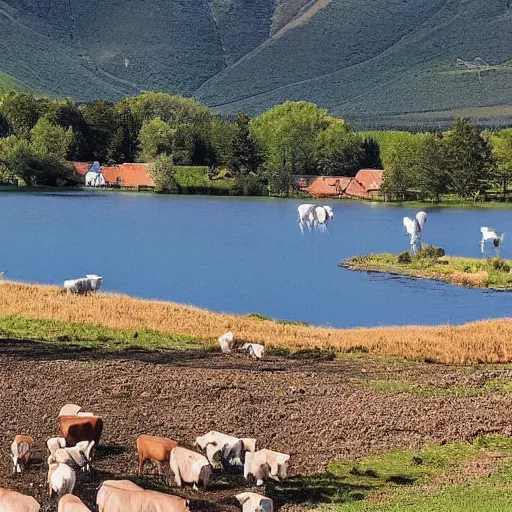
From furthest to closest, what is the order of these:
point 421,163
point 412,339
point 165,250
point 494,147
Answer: point 494,147, point 421,163, point 165,250, point 412,339

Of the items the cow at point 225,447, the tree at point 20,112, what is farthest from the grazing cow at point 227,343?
the tree at point 20,112

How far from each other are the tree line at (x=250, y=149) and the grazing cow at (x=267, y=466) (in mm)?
99711

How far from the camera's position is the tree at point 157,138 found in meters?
133

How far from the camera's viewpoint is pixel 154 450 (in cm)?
1312

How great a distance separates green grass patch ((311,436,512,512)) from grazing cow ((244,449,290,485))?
1.55 feet

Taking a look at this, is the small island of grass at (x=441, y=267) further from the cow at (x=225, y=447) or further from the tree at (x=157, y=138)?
the tree at (x=157, y=138)

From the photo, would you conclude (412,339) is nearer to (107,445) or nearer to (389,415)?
(389,415)

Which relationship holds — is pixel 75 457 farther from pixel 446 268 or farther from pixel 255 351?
pixel 446 268

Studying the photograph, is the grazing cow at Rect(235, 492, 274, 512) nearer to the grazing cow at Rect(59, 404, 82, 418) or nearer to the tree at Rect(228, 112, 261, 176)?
the grazing cow at Rect(59, 404, 82, 418)

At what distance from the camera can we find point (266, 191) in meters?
123

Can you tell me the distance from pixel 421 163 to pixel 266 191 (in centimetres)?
2004

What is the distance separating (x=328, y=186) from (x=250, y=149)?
10670mm

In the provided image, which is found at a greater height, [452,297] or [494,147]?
[494,147]

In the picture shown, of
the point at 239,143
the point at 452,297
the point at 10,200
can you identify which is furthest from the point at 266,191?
the point at 452,297
